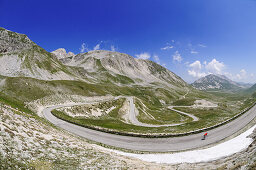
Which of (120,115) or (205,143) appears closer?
(205,143)


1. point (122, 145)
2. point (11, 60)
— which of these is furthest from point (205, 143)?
point (11, 60)

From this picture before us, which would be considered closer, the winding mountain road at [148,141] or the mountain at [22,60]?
the winding mountain road at [148,141]

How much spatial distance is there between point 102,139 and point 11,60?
528 ft

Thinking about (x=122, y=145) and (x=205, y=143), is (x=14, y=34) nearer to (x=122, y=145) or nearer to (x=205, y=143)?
(x=122, y=145)

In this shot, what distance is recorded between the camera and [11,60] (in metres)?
131

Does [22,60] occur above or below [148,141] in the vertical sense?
above

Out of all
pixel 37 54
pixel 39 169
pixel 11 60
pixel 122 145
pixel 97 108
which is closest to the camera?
pixel 39 169

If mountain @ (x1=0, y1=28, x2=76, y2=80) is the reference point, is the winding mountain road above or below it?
below

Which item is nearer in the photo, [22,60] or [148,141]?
[148,141]

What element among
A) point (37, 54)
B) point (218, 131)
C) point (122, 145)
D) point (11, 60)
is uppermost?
point (37, 54)

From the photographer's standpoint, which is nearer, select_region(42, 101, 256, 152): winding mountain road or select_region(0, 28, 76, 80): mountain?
select_region(42, 101, 256, 152): winding mountain road

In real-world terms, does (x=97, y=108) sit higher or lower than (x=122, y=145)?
higher

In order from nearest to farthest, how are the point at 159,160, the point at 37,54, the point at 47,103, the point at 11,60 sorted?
the point at 159,160 < the point at 47,103 < the point at 11,60 < the point at 37,54

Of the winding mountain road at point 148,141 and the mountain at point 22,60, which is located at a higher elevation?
the mountain at point 22,60
